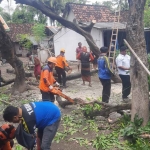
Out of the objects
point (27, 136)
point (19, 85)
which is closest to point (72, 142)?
point (27, 136)

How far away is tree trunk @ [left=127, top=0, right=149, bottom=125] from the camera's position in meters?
5.15

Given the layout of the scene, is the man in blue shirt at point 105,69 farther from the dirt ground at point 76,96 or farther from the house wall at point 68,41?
the house wall at point 68,41

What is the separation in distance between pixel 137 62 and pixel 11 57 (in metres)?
5.84

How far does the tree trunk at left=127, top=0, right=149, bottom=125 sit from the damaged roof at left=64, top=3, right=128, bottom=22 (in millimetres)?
13844

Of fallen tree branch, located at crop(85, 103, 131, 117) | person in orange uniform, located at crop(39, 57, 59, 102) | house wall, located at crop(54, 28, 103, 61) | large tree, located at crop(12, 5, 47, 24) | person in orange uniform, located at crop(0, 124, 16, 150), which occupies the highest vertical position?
large tree, located at crop(12, 5, 47, 24)

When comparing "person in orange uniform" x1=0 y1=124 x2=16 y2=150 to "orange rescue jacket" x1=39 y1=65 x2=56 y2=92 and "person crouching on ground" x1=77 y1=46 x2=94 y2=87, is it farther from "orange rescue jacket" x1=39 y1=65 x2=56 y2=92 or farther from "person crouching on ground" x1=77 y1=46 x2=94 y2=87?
"person crouching on ground" x1=77 y1=46 x2=94 y2=87

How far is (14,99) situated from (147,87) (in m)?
5.44

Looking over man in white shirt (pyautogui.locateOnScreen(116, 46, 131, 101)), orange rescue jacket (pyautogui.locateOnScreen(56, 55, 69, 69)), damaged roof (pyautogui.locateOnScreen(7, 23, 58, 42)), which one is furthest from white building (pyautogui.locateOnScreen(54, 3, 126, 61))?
man in white shirt (pyautogui.locateOnScreen(116, 46, 131, 101))

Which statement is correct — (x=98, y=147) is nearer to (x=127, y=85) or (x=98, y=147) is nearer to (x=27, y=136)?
(x=27, y=136)

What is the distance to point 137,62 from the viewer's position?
5.20 meters

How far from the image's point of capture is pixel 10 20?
35969 mm

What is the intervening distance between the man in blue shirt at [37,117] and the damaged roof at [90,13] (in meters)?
15.7

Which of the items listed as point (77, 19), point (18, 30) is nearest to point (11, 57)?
point (77, 19)

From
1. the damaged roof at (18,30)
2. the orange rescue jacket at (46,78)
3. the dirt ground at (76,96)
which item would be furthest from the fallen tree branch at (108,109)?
the damaged roof at (18,30)
